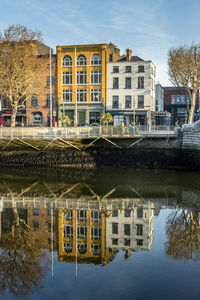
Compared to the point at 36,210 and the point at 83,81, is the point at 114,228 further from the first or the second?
the point at 83,81

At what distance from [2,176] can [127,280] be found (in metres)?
22.1

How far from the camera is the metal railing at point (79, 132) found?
32.7m

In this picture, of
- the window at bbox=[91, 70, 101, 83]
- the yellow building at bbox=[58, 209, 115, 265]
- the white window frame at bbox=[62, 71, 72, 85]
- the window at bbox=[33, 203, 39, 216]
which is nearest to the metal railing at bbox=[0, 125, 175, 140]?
the window at bbox=[33, 203, 39, 216]

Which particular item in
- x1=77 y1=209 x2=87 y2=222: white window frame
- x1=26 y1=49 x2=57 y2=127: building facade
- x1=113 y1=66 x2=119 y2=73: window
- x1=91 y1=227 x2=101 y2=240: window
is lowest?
x1=91 y1=227 x2=101 y2=240: window

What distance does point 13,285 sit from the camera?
981cm

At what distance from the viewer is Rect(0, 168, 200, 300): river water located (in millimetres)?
9586

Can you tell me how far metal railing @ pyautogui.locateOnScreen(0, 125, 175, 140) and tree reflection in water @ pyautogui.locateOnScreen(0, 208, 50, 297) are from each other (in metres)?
18.1

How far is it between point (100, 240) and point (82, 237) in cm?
80

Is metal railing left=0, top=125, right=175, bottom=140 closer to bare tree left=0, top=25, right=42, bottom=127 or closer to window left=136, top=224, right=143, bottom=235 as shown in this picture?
bare tree left=0, top=25, right=42, bottom=127

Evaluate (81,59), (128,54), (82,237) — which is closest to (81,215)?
(82,237)

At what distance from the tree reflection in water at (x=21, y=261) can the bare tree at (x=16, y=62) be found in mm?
26458

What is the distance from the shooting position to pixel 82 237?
1399 cm

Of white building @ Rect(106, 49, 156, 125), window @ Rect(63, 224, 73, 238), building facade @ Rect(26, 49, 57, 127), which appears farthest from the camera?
building facade @ Rect(26, 49, 57, 127)

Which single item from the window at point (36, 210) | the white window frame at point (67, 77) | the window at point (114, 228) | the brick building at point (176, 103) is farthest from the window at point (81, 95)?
the window at point (114, 228)
